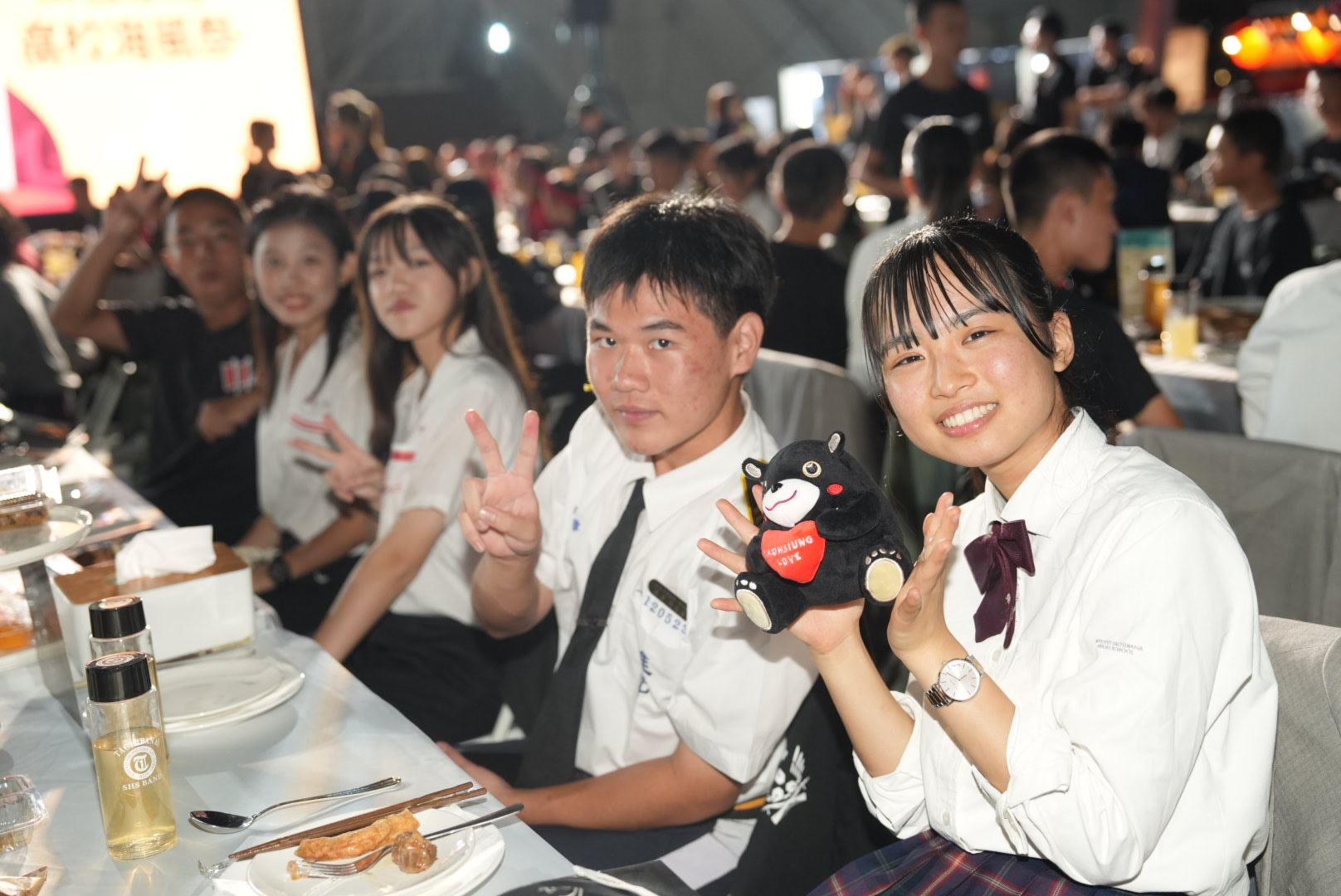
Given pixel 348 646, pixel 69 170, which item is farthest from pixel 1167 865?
pixel 69 170

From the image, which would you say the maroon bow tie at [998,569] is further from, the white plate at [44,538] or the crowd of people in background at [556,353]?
the white plate at [44,538]

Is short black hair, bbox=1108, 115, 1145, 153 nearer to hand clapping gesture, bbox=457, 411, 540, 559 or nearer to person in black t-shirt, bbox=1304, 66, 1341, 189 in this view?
person in black t-shirt, bbox=1304, 66, 1341, 189

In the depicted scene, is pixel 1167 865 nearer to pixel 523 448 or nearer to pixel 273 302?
pixel 523 448

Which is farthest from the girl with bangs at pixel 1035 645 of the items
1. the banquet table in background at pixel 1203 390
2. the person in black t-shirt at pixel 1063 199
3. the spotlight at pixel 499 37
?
the spotlight at pixel 499 37

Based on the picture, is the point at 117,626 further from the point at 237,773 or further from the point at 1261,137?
the point at 1261,137

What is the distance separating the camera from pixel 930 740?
1284mm

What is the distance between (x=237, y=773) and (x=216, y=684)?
0.76 feet

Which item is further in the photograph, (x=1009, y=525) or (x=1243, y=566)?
(x=1009, y=525)

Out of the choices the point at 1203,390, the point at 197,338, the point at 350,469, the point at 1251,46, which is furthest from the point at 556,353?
the point at 1251,46

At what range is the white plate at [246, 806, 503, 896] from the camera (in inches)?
42.1

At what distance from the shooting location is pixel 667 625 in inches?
64.7

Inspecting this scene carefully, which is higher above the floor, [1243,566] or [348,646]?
[1243,566]

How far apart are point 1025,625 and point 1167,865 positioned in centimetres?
27

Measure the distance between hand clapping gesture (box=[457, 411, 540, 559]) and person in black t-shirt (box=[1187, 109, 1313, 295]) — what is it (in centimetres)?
337
